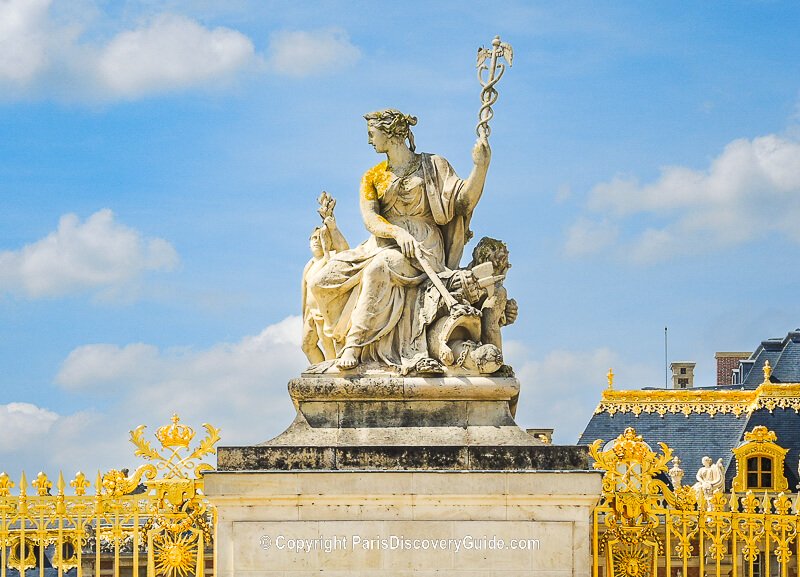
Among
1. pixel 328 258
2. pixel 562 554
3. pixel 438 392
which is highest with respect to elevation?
pixel 328 258

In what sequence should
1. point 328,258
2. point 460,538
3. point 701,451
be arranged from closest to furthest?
1. point 460,538
2. point 328,258
3. point 701,451

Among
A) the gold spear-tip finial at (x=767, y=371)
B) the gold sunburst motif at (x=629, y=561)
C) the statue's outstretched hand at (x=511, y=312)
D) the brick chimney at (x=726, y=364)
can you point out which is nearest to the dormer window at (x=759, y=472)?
the gold spear-tip finial at (x=767, y=371)

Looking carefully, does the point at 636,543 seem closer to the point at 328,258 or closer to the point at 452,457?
the point at 452,457

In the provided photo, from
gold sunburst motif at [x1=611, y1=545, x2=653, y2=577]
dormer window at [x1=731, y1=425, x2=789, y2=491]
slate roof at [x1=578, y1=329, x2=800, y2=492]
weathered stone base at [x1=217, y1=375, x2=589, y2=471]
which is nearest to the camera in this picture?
weathered stone base at [x1=217, y1=375, x2=589, y2=471]

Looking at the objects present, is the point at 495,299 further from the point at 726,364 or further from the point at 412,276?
the point at 726,364

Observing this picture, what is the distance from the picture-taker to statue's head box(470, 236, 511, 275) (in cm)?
2412

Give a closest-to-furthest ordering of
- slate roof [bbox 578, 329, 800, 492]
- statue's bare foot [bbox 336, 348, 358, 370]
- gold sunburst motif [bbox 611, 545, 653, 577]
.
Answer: statue's bare foot [bbox 336, 348, 358, 370]
gold sunburst motif [bbox 611, 545, 653, 577]
slate roof [bbox 578, 329, 800, 492]

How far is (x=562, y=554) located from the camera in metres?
22.9

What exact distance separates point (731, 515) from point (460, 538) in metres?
3.38

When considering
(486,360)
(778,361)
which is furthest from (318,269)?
(778,361)

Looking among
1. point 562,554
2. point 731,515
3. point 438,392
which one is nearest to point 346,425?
point 438,392

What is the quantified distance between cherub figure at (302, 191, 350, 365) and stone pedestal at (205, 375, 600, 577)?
1596 millimetres

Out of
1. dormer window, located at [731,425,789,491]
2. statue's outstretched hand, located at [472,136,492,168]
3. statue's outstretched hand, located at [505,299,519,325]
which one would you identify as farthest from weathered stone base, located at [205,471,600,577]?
dormer window, located at [731,425,789,491]

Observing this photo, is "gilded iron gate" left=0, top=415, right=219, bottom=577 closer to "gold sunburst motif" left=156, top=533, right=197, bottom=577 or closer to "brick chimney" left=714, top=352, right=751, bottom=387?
"gold sunburst motif" left=156, top=533, right=197, bottom=577
